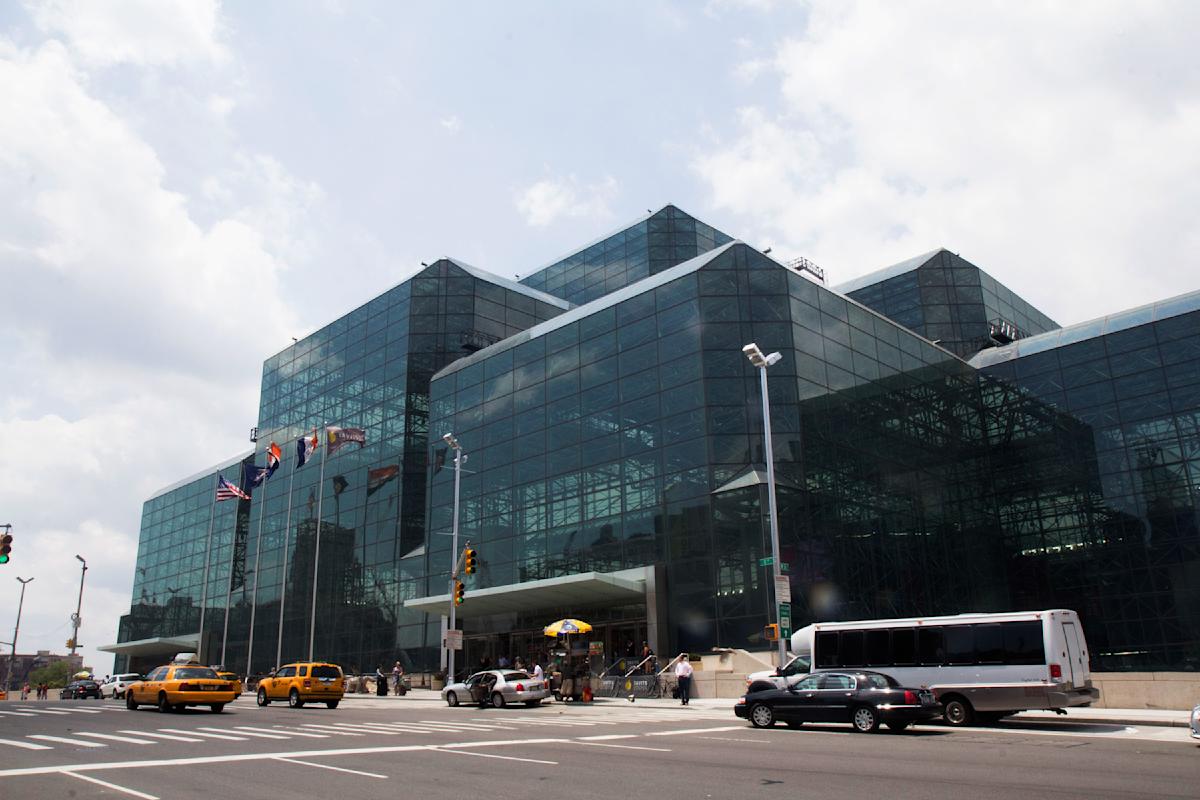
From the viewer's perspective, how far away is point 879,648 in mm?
23750

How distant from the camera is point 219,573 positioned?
82250 millimetres

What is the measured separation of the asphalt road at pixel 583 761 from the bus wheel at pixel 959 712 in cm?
101

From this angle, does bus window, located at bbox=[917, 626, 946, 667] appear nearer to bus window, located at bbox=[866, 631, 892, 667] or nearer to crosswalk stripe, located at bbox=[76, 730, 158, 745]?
bus window, located at bbox=[866, 631, 892, 667]

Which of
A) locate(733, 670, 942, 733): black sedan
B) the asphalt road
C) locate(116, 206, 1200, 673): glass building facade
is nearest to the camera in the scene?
the asphalt road

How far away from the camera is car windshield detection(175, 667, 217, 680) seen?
1126 inches

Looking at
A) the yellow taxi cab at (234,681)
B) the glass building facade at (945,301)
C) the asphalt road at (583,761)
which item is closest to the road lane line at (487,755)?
the asphalt road at (583,761)

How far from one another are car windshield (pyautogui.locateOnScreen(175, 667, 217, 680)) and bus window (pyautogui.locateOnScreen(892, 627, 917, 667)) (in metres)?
20.7

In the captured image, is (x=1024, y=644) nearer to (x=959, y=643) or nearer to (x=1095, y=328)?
(x=959, y=643)

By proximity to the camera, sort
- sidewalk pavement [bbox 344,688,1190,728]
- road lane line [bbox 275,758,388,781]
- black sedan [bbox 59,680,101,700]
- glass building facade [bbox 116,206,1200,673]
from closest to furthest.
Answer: road lane line [bbox 275,758,388,781]
sidewalk pavement [bbox 344,688,1190,728]
glass building facade [bbox 116,206,1200,673]
black sedan [bbox 59,680,101,700]

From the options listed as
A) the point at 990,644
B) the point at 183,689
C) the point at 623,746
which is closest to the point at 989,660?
the point at 990,644

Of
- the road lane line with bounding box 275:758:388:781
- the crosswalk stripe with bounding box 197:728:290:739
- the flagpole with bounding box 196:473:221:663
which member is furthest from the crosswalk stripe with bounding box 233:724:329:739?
the flagpole with bounding box 196:473:221:663

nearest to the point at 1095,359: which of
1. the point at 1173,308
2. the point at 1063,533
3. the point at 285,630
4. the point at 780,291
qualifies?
the point at 1173,308

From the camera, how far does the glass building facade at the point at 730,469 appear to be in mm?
40875

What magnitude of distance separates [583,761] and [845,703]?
333 inches
